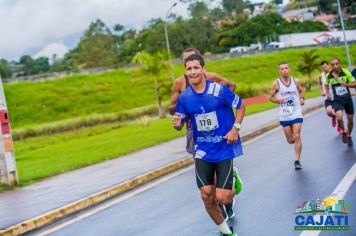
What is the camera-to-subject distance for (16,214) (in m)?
10.2

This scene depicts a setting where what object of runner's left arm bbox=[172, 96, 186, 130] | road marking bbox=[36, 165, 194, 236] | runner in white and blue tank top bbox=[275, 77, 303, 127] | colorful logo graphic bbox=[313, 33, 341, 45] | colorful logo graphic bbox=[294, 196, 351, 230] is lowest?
road marking bbox=[36, 165, 194, 236]

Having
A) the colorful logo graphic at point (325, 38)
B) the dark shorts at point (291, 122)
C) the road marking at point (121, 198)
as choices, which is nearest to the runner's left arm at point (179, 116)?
the road marking at point (121, 198)

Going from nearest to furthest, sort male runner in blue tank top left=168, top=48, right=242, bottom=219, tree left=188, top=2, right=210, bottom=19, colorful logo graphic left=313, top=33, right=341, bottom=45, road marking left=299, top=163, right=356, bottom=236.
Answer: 1. male runner in blue tank top left=168, top=48, right=242, bottom=219
2. road marking left=299, top=163, right=356, bottom=236
3. colorful logo graphic left=313, top=33, right=341, bottom=45
4. tree left=188, top=2, right=210, bottom=19

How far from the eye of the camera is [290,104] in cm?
1174

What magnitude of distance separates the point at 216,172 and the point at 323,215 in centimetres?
140

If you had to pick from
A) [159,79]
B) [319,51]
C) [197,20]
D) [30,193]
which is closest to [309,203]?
[30,193]

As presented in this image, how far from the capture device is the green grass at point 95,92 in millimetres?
58688

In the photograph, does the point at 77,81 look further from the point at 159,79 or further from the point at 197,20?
the point at 197,20

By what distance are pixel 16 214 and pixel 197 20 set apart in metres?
114

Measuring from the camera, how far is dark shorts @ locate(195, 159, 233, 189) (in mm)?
6711

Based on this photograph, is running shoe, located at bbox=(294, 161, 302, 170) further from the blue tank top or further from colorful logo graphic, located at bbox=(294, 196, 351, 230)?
the blue tank top

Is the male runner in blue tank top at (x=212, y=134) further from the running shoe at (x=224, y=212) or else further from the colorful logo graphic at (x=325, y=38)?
the colorful logo graphic at (x=325, y=38)

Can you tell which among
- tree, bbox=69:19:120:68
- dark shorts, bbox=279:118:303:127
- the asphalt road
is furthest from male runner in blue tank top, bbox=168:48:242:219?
tree, bbox=69:19:120:68

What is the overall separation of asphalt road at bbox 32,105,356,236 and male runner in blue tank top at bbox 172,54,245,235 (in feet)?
2.30
